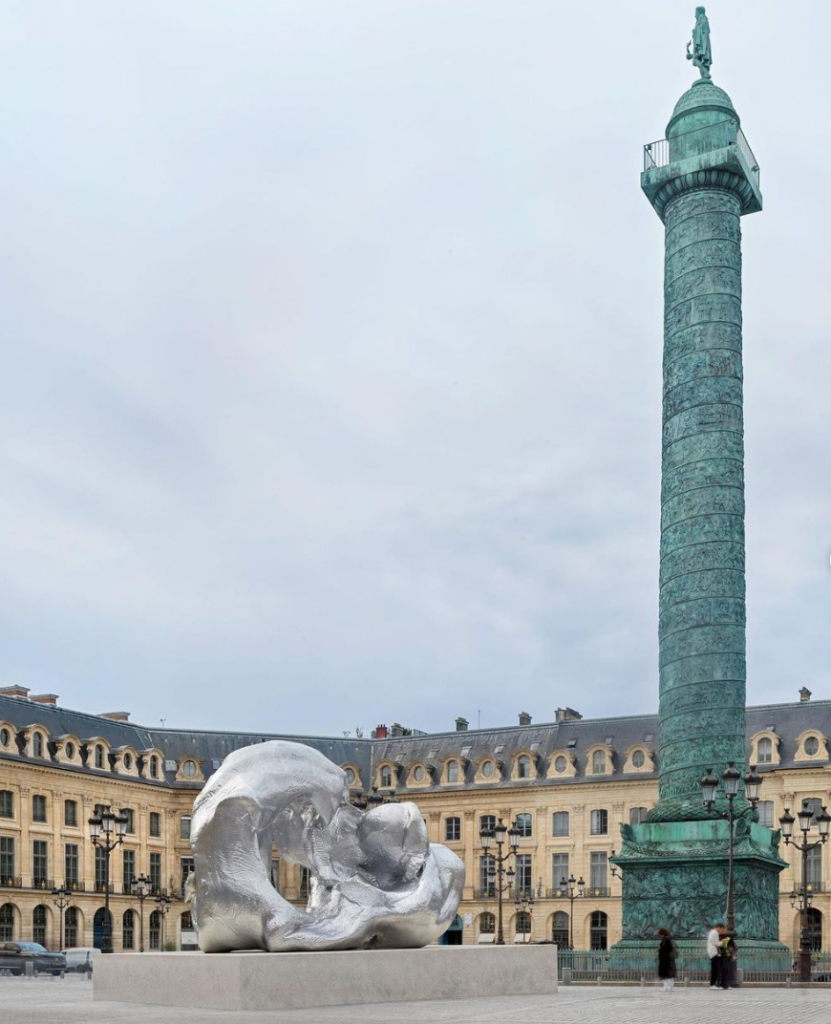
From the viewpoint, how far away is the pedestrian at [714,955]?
21.1 metres

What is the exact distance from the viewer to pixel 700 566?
1193 inches

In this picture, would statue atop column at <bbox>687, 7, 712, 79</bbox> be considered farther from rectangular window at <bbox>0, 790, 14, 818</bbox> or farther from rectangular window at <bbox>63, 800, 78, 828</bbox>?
rectangular window at <bbox>63, 800, 78, 828</bbox>

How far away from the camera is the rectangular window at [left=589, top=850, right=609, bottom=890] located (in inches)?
2282

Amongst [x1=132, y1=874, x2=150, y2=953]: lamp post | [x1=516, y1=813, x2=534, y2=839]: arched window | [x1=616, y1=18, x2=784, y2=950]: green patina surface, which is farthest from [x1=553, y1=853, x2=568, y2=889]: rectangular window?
[x1=616, y1=18, x2=784, y2=950]: green patina surface

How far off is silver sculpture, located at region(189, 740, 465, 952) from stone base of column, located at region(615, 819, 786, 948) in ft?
38.0

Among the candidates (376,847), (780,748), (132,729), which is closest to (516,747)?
(780,748)

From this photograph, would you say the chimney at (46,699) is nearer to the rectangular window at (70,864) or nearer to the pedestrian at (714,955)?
the rectangular window at (70,864)

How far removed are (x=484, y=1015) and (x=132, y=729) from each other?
50.0 m

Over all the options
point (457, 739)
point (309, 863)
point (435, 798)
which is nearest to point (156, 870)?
point (435, 798)

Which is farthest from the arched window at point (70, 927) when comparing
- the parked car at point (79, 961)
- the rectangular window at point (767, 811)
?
the rectangular window at point (767, 811)

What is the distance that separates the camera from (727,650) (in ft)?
98.0

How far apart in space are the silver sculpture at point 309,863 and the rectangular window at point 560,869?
1682 inches

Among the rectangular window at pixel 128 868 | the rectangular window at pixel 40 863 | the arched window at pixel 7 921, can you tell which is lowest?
the arched window at pixel 7 921

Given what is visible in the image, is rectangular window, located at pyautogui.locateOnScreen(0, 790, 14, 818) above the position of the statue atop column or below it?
below
